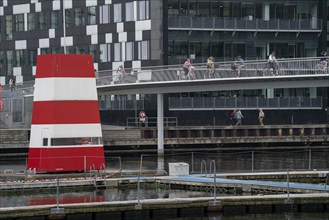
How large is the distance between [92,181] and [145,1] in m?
54.7

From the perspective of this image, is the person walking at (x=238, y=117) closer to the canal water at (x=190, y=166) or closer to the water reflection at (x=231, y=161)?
the water reflection at (x=231, y=161)

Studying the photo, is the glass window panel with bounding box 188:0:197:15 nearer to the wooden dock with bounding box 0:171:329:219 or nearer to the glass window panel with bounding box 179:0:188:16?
the glass window panel with bounding box 179:0:188:16

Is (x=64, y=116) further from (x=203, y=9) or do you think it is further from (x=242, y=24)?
(x=242, y=24)

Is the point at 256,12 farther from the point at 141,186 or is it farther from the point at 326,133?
the point at 141,186

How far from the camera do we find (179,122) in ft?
321

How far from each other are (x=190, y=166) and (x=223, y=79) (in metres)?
8.81

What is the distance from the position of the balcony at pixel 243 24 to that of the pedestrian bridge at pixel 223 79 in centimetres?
2051

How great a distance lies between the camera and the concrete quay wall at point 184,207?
38906mm

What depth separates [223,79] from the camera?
242ft

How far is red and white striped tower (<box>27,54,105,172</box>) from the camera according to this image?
48250mm

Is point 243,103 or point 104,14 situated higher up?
point 104,14

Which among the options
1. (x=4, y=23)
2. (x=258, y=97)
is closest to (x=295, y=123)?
(x=258, y=97)

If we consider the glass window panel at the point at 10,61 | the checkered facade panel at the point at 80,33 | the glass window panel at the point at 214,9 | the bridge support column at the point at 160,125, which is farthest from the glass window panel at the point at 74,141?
the glass window panel at the point at 10,61

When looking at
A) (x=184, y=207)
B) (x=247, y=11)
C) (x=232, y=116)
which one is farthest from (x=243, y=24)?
(x=184, y=207)
